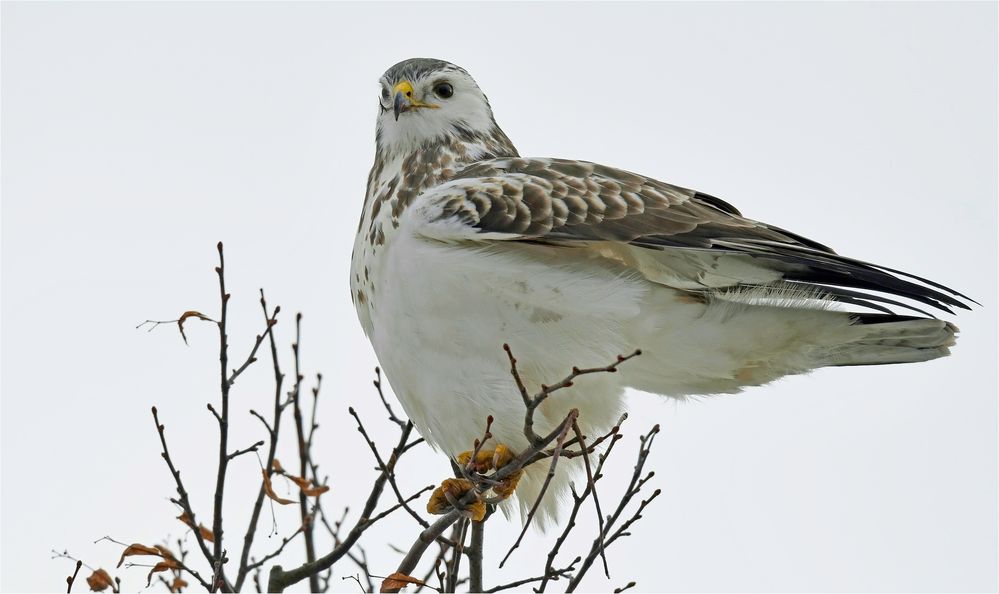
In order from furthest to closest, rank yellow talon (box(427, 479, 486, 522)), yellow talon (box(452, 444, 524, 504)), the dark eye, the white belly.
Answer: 1. the dark eye
2. yellow talon (box(452, 444, 524, 504))
3. yellow talon (box(427, 479, 486, 522))
4. the white belly

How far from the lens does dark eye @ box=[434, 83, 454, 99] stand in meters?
6.41

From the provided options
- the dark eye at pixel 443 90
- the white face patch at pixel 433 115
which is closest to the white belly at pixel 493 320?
the white face patch at pixel 433 115

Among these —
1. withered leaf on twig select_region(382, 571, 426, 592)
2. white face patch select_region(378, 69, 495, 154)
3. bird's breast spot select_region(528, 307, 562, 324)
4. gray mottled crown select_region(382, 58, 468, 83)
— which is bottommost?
withered leaf on twig select_region(382, 571, 426, 592)

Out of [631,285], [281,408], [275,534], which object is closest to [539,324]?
[631,285]

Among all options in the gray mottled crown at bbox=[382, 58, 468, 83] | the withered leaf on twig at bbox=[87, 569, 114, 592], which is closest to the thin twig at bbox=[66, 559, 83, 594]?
the withered leaf on twig at bbox=[87, 569, 114, 592]

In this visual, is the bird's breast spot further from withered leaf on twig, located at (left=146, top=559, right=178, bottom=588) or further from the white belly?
withered leaf on twig, located at (left=146, top=559, right=178, bottom=588)

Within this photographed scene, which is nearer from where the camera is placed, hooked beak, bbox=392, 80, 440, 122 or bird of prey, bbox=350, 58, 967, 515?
bird of prey, bbox=350, 58, 967, 515

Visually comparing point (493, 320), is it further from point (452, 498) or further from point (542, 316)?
point (452, 498)

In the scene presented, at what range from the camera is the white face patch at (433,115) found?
6.19 m

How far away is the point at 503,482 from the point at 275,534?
40.1 inches

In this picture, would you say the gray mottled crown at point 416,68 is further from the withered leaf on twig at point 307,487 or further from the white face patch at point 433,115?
the withered leaf on twig at point 307,487

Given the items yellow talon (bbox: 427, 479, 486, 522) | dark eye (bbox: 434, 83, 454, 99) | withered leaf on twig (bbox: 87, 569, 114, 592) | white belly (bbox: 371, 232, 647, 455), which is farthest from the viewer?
dark eye (bbox: 434, 83, 454, 99)

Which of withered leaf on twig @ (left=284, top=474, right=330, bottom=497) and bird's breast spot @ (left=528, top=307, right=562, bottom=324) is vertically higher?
bird's breast spot @ (left=528, top=307, right=562, bottom=324)

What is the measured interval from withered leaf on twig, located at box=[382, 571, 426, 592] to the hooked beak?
245 cm
